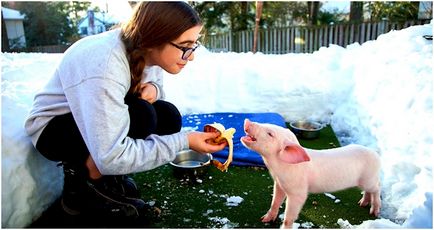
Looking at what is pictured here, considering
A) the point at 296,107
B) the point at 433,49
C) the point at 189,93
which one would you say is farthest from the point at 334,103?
the point at 189,93

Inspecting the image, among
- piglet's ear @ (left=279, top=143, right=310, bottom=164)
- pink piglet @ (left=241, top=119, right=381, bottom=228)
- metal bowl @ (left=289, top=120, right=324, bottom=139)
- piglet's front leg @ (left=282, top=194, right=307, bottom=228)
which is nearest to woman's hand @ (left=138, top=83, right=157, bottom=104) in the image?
pink piglet @ (left=241, top=119, right=381, bottom=228)

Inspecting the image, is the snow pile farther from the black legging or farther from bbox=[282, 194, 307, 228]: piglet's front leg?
bbox=[282, 194, 307, 228]: piglet's front leg

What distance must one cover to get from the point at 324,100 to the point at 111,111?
3.13 metres

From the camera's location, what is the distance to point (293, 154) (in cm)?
179

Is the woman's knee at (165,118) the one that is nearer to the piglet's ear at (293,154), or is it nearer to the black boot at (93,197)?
the black boot at (93,197)

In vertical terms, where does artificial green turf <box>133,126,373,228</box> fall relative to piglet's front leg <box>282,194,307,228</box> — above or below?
below

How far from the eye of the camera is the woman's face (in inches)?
67.0

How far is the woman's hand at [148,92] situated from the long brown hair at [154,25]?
34 centimetres

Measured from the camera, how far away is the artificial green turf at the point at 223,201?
2.13 meters

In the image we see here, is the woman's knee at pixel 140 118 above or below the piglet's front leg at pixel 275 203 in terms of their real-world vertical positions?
above

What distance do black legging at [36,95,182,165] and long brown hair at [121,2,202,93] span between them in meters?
0.26

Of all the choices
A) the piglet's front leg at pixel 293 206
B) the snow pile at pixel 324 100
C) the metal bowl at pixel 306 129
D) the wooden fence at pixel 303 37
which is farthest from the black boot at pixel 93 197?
the wooden fence at pixel 303 37

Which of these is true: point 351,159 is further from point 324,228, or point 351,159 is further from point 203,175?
point 203,175

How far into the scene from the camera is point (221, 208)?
227cm
